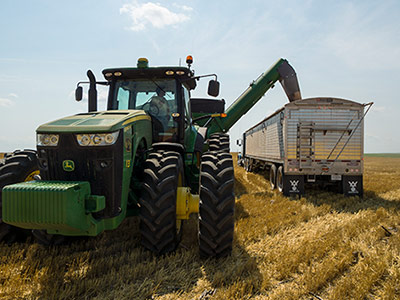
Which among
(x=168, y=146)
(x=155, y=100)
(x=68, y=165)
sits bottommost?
(x=68, y=165)

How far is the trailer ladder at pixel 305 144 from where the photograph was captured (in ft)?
28.5

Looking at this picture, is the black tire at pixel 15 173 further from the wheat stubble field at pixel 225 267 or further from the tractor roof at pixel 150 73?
the tractor roof at pixel 150 73

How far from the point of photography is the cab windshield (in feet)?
15.9

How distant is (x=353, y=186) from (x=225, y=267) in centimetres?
672

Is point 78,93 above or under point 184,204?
above

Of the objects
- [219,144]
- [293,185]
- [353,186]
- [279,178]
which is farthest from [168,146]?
[353,186]

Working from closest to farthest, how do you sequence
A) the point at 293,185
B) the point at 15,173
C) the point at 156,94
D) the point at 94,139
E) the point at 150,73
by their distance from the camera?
the point at 94,139, the point at 15,173, the point at 150,73, the point at 156,94, the point at 293,185

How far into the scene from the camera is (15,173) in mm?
4062

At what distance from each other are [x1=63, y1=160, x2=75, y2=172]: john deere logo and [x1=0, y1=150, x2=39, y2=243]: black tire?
4.20 feet

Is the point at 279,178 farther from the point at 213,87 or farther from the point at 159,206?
the point at 159,206

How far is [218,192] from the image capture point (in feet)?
12.1

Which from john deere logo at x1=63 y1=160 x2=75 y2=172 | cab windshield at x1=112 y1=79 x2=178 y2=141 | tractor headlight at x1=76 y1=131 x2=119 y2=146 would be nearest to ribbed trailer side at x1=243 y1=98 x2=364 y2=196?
cab windshield at x1=112 y1=79 x2=178 y2=141

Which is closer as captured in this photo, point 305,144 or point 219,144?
point 219,144

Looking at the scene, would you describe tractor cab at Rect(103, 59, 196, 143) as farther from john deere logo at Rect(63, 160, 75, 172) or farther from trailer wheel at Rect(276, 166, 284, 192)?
trailer wheel at Rect(276, 166, 284, 192)
